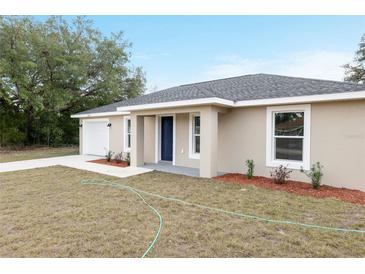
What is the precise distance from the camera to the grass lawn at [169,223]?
3.19m

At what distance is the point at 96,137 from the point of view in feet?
47.2

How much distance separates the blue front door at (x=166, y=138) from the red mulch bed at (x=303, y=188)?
12.1ft

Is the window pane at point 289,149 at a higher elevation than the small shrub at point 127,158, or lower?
higher

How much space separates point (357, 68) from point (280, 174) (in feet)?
72.5

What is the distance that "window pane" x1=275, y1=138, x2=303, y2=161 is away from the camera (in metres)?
7.24

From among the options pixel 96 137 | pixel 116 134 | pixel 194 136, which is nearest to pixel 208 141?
pixel 194 136

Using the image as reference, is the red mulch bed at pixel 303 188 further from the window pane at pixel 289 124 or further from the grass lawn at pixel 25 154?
the grass lawn at pixel 25 154

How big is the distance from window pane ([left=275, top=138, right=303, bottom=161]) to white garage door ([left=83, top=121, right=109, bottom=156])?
31.9 ft

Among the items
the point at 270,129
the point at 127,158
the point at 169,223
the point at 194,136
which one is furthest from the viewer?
the point at 127,158

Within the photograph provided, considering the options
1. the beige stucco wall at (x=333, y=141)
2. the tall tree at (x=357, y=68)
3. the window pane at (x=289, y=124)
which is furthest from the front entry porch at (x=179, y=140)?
the tall tree at (x=357, y=68)

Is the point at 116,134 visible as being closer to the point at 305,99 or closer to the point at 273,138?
the point at 273,138

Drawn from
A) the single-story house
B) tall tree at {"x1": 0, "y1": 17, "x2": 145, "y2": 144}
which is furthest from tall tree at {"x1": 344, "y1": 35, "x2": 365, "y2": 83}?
tall tree at {"x1": 0, "y1": 17, "x2": 145, "y2": 144}
